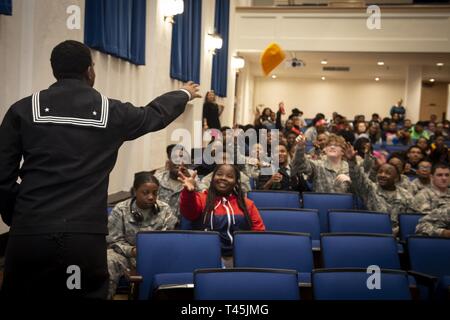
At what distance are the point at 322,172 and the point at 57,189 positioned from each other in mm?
3863

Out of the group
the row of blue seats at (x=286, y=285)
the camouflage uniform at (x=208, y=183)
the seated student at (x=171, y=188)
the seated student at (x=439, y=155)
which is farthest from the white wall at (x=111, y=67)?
the seated student at (x=439, y=155)

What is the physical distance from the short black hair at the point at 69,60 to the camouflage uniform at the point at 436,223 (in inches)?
116

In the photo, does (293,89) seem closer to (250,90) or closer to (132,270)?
(250,90)

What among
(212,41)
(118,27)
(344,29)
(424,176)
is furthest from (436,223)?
(344,29)

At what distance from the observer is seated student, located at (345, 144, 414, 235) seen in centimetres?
453

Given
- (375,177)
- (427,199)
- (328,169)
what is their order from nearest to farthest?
(427,199)
(375,177)
(328,169)

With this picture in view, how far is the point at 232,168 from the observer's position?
354cm

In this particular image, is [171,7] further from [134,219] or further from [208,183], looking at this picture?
[134,219]

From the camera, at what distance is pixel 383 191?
466 centimetres

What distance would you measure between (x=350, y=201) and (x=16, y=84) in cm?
329

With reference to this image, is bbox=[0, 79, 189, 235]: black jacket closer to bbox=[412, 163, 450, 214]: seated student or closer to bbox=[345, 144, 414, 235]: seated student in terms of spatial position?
bbox=[345, 144, 414, 235]: seated student

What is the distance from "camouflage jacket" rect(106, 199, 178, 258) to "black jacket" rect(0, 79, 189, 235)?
1.54m

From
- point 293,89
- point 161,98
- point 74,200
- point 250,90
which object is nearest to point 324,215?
point 161,98

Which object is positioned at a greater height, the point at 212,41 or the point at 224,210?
the point at 212,41
